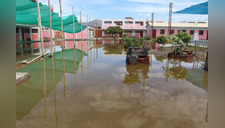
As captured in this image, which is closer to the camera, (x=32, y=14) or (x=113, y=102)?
(x=113, y=102)

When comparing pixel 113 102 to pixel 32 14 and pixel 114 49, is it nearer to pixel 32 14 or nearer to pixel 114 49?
pixel 32 14

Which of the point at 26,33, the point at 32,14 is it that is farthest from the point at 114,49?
the point at 26,33

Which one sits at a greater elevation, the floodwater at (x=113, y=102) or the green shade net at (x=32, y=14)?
the green shade net at (x=32, y=14)

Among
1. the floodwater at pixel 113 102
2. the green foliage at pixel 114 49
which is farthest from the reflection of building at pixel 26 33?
the floodwater at pixel 113 102

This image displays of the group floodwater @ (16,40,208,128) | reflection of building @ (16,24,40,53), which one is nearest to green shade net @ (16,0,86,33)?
floodwater @ (16,40,208,128)

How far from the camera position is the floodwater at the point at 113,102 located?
4160 mm

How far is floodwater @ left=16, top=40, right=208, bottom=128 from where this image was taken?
416 cm

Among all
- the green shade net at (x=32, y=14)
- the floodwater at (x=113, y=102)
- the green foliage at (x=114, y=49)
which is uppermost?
the green shade net at (x=32, y=14)

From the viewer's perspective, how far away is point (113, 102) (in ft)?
17.3

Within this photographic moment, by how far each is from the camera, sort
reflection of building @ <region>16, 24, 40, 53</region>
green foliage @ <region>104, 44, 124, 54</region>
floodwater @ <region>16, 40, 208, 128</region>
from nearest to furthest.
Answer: floodwater @ <region>16, 40, 208, 128</region> < green foliage @ <region>104, 44, 124, 54</region> < reflection of building @ <region>16, 24, 40, 53</region>

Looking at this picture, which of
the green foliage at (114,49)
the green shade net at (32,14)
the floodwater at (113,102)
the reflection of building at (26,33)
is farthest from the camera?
the reflection of building at (26,33)

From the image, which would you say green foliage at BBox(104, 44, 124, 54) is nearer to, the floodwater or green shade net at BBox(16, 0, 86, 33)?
green shade net at BBox(16, 0, 86, 33)

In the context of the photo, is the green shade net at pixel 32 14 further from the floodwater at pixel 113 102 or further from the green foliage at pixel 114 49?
the floodwater at pixel 113 102
